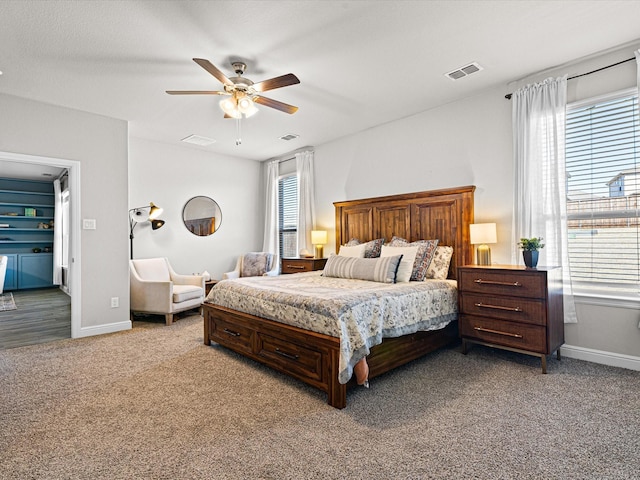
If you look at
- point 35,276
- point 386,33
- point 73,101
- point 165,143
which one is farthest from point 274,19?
point 35,276

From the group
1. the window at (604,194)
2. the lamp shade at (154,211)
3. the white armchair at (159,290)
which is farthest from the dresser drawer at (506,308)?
the lamp shade at (154,211)

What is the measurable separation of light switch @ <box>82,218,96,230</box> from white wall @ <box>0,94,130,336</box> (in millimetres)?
37

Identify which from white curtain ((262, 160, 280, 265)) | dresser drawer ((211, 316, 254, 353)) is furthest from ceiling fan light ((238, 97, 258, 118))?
white curtain ((262, 160, 280, 265))

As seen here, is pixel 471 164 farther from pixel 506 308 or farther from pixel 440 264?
pixel 506 308

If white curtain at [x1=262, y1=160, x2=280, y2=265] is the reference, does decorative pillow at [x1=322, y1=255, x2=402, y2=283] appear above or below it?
below

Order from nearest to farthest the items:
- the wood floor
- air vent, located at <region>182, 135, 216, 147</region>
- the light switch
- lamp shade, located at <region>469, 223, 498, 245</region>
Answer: lamp shade, located at <region>469, 223, 498, 245</region> → the wood floor → the light switch → air vent, located at <region>182, 135, 216, 147</region>

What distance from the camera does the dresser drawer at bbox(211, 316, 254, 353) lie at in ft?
10.3

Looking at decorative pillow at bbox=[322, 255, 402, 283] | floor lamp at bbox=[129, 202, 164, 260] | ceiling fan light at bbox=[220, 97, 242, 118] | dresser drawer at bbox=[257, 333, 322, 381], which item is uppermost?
ceiling fan light at bbox=[220, 97, 242, 118]

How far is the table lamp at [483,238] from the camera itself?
3529 mm

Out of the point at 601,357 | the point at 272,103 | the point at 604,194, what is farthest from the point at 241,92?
the point at 601,357

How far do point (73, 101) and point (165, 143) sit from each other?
1802mm

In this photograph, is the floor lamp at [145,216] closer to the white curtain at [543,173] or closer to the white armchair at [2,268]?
the white armchair at [2,268]

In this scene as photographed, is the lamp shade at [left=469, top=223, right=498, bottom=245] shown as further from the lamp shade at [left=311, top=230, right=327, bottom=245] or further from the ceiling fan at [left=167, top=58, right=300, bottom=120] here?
the lamp shade at [left=311, top=230, right=327, bottom=245]

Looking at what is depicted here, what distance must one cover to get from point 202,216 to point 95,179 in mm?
2051
